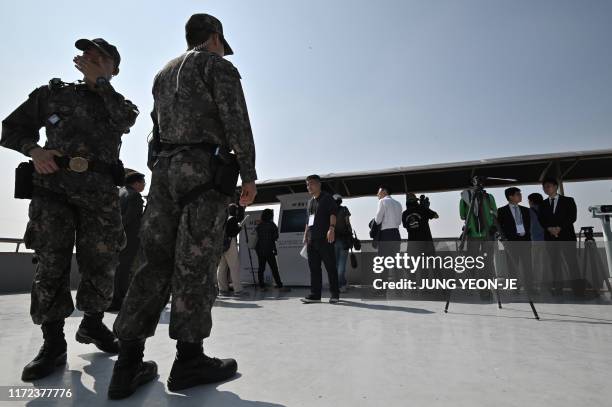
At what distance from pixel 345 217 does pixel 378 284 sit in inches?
52.6

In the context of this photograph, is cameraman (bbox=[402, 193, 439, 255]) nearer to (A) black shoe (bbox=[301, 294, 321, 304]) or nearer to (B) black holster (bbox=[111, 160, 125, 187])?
(A) black shoe (bbox=[301, 294, 321, 304])

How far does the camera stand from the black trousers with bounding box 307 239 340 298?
5117 mm

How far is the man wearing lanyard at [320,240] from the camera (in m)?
5.11

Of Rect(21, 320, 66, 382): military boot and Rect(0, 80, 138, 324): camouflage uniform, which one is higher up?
Rect(0, 80, 138, 324): camouflage uniform

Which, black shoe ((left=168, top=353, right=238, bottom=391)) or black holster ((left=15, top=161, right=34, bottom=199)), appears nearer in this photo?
black shoe ((left=168, top=353, right=238, bottom=391))

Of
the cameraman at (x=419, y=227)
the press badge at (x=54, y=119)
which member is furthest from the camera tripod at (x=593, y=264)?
the press badge at (x=54, y=119)

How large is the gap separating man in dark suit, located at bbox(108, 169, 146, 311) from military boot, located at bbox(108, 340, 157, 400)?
3.15m

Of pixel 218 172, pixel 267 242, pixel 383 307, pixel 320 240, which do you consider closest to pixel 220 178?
pixel 218 172

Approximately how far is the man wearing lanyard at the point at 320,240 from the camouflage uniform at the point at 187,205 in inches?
132

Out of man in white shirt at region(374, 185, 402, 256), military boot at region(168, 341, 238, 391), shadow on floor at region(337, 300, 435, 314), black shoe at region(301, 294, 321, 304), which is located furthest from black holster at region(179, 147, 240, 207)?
man in white shirt at region(374, 185, 402, 256)

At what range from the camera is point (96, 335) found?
7.47ft

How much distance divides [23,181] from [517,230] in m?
6.17

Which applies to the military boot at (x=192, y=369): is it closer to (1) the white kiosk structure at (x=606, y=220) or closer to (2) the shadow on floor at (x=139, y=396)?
(2) the shadow on floor at (x=139, y=396)

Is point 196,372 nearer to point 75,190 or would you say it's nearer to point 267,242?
point 75,190
